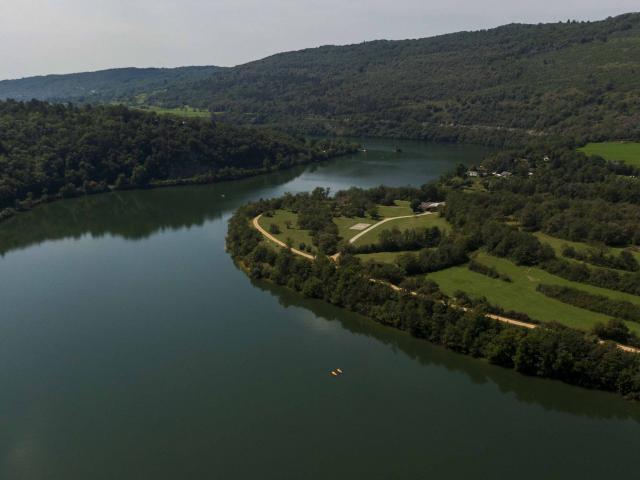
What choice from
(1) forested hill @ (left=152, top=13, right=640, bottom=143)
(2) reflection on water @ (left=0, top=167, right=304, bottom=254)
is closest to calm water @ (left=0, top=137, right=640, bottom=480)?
(2) reflection on water @ (left=0, top=167, right=304, bottom=254)

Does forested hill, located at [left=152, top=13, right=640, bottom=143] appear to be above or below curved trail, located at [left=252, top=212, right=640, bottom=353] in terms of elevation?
above

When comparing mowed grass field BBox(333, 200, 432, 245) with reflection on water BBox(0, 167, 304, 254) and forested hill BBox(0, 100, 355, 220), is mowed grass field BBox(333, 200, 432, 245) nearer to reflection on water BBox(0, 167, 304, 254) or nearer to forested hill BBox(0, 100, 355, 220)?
reflection on water BBox(0, 167, 304, 254)

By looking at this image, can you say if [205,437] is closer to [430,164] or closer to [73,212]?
[73,212]

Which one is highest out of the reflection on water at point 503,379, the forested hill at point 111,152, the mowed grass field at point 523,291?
the forested hill at point 111,152

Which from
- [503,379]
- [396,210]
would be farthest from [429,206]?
[503,379]

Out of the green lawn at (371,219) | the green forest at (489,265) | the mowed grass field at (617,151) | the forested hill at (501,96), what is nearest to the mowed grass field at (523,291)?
the green forest at (489,265)

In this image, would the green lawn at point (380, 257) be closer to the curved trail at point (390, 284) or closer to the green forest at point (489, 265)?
the green forest at point (489, 265)
